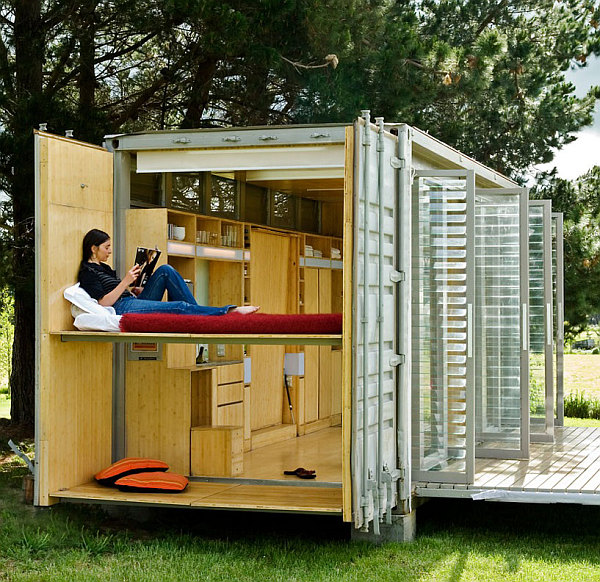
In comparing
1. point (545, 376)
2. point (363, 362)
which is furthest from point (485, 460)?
point (363, 362)

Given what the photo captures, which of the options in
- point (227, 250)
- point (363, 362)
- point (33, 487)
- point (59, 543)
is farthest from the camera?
point (227, 250)

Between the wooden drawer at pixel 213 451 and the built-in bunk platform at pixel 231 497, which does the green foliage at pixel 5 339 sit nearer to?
the wooden drawer at pixel 213 451

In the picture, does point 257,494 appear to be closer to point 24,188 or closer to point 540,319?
point 540,319

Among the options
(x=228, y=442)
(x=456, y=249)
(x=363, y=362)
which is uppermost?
(x=456, y=249)

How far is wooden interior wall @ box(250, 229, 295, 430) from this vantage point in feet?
37.0

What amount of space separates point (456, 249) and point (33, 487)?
3.80 meters

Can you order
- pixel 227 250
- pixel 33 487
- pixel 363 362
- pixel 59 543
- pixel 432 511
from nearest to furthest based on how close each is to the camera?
pixel 363 362 < pixel 59 543 < pixel 33 487 < pixel 432 511 < pixel 227 250

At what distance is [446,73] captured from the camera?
12.2 m

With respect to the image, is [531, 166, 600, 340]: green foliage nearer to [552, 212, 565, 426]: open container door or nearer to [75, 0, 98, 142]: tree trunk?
[552, 212, 565, 426]: open container door

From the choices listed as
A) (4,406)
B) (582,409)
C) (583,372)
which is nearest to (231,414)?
(582,409)

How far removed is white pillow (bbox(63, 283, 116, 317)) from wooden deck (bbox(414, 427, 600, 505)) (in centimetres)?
279

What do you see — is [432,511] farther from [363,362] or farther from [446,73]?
[446,73]

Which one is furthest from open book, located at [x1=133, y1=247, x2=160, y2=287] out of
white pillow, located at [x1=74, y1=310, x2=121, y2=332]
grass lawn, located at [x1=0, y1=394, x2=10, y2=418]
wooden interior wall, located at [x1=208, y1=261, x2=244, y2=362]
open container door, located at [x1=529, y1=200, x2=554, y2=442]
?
grass lawn, located at [x1=0, y1=394, x2=10, y2=418]

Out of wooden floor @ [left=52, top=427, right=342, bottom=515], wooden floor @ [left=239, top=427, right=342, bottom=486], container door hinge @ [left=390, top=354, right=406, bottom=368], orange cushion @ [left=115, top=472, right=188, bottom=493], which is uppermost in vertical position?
container door hinge @ [left=390, top=354, right=406, bottom=368]
